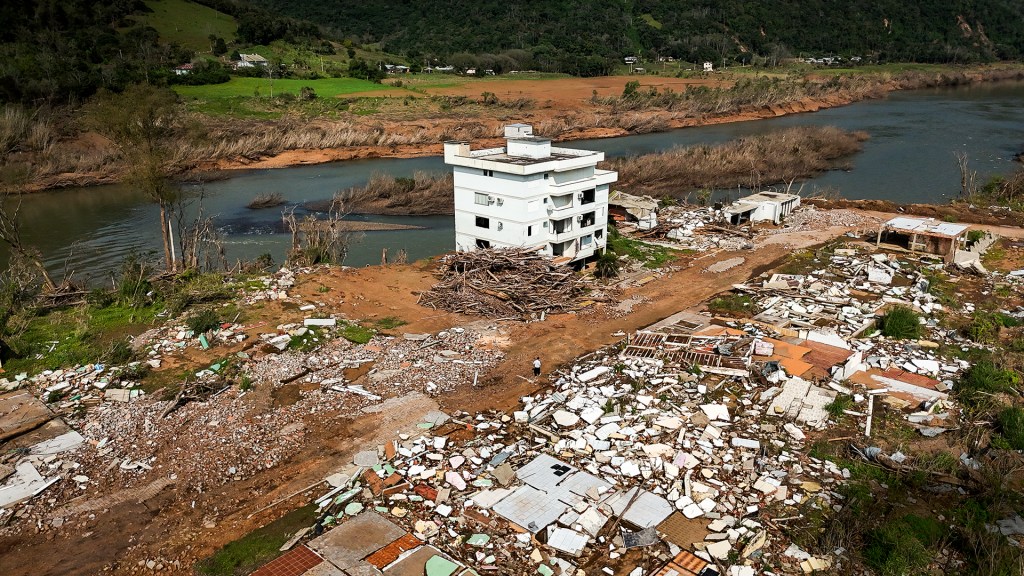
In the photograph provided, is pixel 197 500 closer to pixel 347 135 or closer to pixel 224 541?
pixel 224 541

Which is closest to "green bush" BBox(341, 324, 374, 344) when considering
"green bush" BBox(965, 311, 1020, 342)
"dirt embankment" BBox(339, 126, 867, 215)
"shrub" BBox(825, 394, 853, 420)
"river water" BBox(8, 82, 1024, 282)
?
"shrub" BBox(825, 394, 853, 420)

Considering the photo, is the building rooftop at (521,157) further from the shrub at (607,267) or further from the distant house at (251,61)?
the distant house at (251,61)

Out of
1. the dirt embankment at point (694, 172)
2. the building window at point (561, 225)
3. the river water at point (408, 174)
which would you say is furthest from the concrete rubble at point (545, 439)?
the dirt embankment at point (694, 172)

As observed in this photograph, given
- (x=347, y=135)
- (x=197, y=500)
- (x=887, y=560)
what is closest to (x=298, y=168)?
(x=347, y=135)

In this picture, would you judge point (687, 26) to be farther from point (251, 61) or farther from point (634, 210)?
point (634, 210)

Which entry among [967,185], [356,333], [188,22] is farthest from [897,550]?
[188,22]
